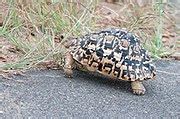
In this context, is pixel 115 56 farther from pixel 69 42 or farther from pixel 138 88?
pixel 69 42

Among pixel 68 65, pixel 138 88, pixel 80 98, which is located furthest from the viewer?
pixel 68 65

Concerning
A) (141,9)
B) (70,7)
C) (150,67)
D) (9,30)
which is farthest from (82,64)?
(141,9)

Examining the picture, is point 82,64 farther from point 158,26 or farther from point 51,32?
point 158,26

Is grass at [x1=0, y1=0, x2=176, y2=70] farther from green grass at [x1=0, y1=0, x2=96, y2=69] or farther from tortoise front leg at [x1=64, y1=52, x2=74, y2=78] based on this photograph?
tortoise front leg at [x1=64, y1=52, x2=74, y2=78]

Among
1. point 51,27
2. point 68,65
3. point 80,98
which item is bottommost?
point 80,98

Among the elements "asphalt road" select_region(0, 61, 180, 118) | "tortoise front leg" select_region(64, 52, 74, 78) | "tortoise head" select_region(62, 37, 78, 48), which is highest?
Answer: "tortoise head" select_region(62, 37, 78, 48)

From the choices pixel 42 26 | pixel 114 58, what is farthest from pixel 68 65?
pixel 42 26

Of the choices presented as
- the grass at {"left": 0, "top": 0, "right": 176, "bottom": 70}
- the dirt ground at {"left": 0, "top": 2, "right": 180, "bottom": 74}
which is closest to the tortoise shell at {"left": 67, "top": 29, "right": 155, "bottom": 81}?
the grass at {"left": 0, "top": 0, "right": 176, "bottom": 70}
